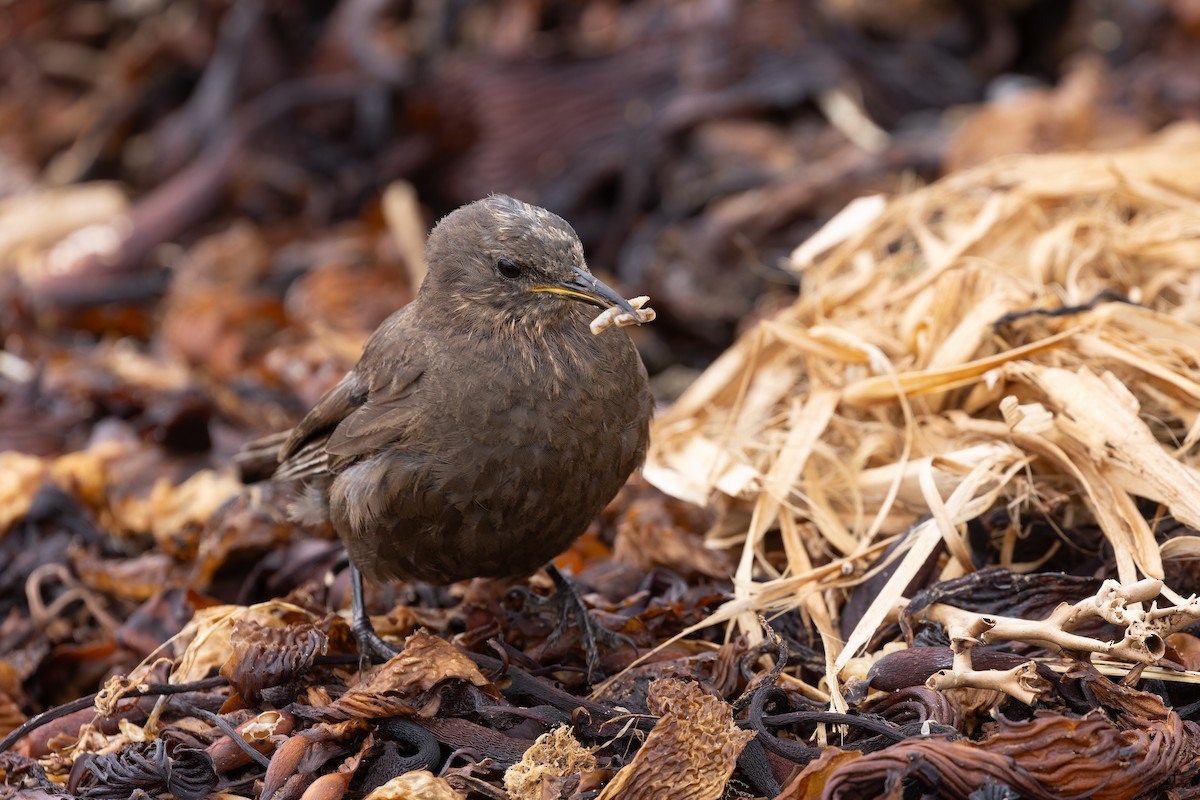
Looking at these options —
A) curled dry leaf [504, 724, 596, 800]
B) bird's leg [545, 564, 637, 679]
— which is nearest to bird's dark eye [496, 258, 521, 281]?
bird's leg [545, 564, 637, 679]

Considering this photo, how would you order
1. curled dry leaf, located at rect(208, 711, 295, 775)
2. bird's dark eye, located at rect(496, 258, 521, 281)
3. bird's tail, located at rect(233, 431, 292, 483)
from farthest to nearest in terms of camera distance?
1. bird's tail, located at rect(233, 431, 292, 483)
2. bird's dark eye, located at rect(496, 258, 521, 281)
3. curled dry leaf, located at rect(208, 711, 295, 775)

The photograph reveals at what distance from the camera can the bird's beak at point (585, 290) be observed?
2786 millimetres

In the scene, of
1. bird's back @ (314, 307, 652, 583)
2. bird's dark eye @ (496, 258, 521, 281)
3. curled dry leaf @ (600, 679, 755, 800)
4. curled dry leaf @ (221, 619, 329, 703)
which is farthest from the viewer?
bird's dark eye @ (496, 258, 521, 281)

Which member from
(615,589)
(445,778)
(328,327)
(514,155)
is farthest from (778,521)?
(514,155)

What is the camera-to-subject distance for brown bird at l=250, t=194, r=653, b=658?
A: 9.06ft

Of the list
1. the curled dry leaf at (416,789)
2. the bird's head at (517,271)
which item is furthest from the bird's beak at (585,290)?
the curled dry leaf at (416,789)

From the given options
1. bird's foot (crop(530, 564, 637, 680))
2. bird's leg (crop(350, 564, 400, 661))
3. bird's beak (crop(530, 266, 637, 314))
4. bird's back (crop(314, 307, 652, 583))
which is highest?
bird's beak (crop(530, 266, 637, 314))

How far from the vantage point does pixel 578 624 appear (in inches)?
119

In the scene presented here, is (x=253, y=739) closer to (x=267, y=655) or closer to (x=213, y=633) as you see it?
(x=267, y=655)

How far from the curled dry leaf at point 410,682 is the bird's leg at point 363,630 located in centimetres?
24

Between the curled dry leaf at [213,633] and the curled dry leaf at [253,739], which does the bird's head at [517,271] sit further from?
the curled dry leaf at [253,739]

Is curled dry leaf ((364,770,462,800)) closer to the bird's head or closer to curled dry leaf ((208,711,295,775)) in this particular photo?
curled dry leaf ((208,711,295,775))

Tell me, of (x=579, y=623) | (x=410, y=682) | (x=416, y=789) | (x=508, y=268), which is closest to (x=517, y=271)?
(x=508, y=268)

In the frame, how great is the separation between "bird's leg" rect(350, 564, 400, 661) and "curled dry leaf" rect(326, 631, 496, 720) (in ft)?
0.78
